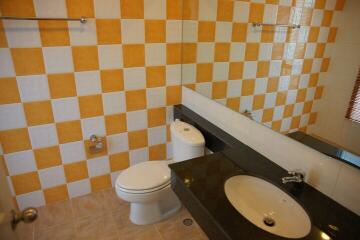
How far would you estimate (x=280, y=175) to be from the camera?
51.0 inches

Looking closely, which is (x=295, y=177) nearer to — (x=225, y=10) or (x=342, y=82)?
(x=342, y=82)

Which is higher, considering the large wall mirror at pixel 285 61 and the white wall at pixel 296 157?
the large wall mirror at pixel 285 61

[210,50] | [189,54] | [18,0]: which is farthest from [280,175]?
[18,0]

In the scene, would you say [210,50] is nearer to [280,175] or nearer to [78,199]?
[280,175]

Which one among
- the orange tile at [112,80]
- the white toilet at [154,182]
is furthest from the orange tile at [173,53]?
the white toilet at [154,182]

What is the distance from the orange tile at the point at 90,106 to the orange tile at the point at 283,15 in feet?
4.33

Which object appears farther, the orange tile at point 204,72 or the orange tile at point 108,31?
the orange tile at point 204,72

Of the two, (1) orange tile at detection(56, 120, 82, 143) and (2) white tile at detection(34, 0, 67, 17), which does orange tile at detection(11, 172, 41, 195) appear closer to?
(1) orange tile at detection(56, 120, 82, 143)

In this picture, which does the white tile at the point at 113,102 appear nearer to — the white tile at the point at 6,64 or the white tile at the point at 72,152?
the white tile at the point at 72,152

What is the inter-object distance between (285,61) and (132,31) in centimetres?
111

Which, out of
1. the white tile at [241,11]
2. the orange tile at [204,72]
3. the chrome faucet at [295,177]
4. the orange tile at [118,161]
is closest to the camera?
the chrome faucet at [295,177]

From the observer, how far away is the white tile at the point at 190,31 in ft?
6.31

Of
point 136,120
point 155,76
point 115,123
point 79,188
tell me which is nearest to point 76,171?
point 79,188

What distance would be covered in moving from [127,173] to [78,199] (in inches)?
24.5
